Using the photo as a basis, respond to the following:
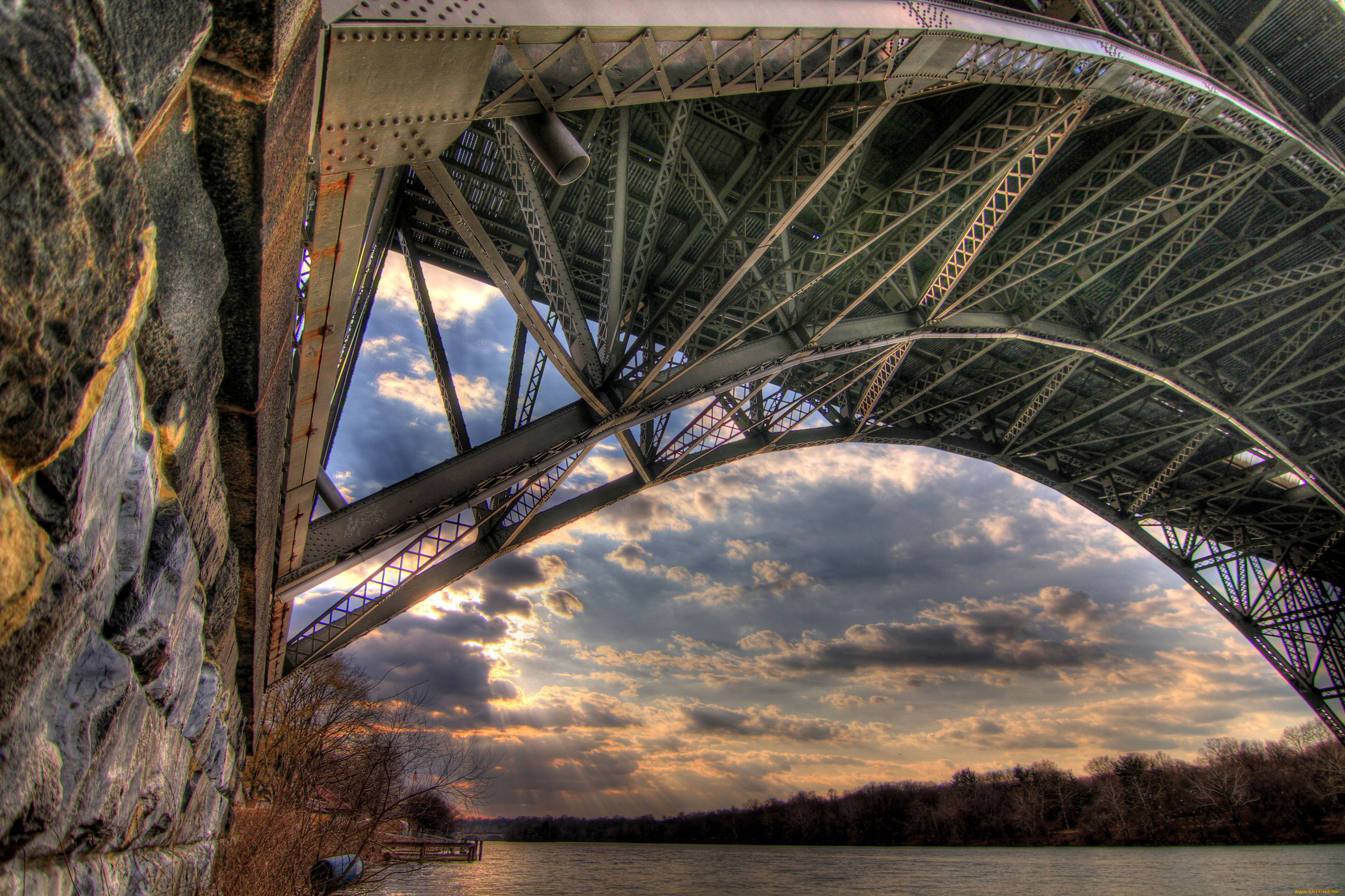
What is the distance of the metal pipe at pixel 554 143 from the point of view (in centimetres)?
519

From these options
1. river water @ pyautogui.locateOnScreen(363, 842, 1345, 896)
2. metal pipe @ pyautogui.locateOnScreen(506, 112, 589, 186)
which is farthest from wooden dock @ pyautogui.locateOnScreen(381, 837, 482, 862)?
metal pipe @ pyautogui.locateOnScreen(506, 112, 589, 186)

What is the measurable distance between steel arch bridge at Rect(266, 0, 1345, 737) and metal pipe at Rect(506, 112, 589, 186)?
1.2 inches

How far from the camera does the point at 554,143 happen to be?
5.25 m

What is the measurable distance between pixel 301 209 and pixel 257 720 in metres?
7.15

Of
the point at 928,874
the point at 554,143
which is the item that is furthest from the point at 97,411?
the point at 928,874

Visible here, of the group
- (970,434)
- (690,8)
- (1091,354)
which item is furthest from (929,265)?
(690,8)

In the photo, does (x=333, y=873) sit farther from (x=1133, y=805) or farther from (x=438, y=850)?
(x=1133, y=805)

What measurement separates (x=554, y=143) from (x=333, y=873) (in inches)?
421

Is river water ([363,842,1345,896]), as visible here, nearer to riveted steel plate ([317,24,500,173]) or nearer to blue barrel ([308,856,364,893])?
blue barrel ([308,856,364,893])

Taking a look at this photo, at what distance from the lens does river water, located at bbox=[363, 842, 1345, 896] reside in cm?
1939

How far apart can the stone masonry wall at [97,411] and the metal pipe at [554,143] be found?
2912mm

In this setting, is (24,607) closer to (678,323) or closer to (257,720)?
(257,720)

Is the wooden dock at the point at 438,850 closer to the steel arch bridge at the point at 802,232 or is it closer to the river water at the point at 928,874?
the river water at the point at 928,874

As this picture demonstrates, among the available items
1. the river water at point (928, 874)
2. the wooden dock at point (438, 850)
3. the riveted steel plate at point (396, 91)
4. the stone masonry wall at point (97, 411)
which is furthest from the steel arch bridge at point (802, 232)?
the wooden dock at point (438, 850)
